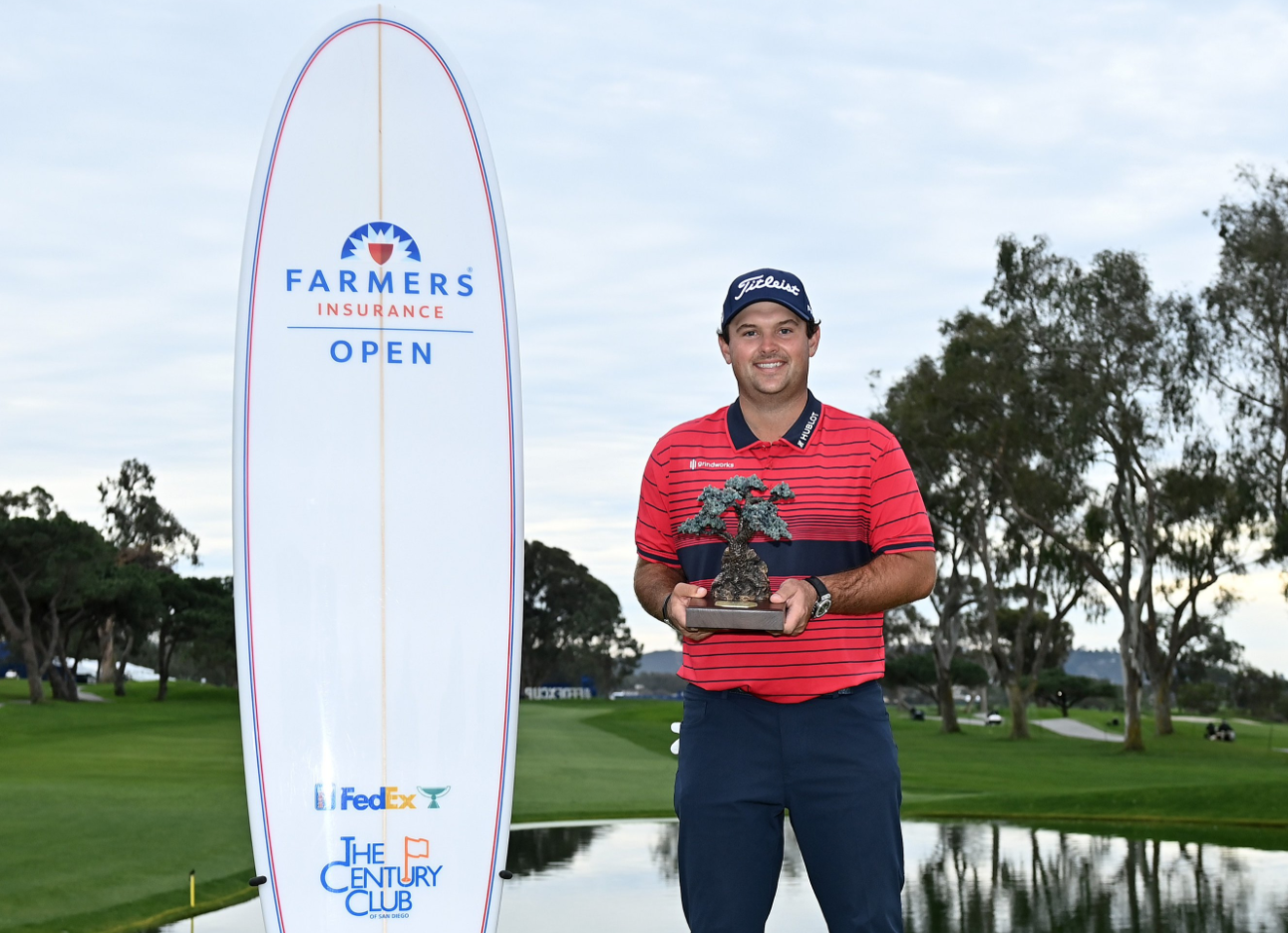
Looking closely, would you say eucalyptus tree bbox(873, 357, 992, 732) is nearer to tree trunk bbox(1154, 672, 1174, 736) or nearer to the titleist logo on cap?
tree trunk bbox(1154, 672, 1174, 736)

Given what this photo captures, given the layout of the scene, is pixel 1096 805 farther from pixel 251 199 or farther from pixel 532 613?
pixel 532 613

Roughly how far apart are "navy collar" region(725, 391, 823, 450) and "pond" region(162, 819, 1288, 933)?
4568 mm

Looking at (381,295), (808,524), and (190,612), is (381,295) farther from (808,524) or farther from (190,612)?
(190,612)

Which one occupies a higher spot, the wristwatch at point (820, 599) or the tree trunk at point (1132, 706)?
the wristwatch at point (820, 599)

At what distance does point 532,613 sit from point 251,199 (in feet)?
228

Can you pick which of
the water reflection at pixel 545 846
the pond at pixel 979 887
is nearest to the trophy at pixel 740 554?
the pond at pixel 979 887


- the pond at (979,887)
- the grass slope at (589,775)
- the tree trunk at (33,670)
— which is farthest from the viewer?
the tree trunk at (33,670)

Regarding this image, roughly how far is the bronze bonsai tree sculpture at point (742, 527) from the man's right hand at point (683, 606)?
0.05 m

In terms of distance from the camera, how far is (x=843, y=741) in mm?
3008

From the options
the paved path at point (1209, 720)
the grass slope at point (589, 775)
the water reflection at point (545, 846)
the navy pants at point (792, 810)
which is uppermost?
the navy pants at point (792, 810)

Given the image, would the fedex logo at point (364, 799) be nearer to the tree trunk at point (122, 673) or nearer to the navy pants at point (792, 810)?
the navy pants at point (792, 810)

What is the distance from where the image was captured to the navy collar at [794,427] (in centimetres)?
321

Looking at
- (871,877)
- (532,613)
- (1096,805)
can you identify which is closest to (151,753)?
(1096,805)

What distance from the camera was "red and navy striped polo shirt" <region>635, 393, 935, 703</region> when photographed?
305cm
